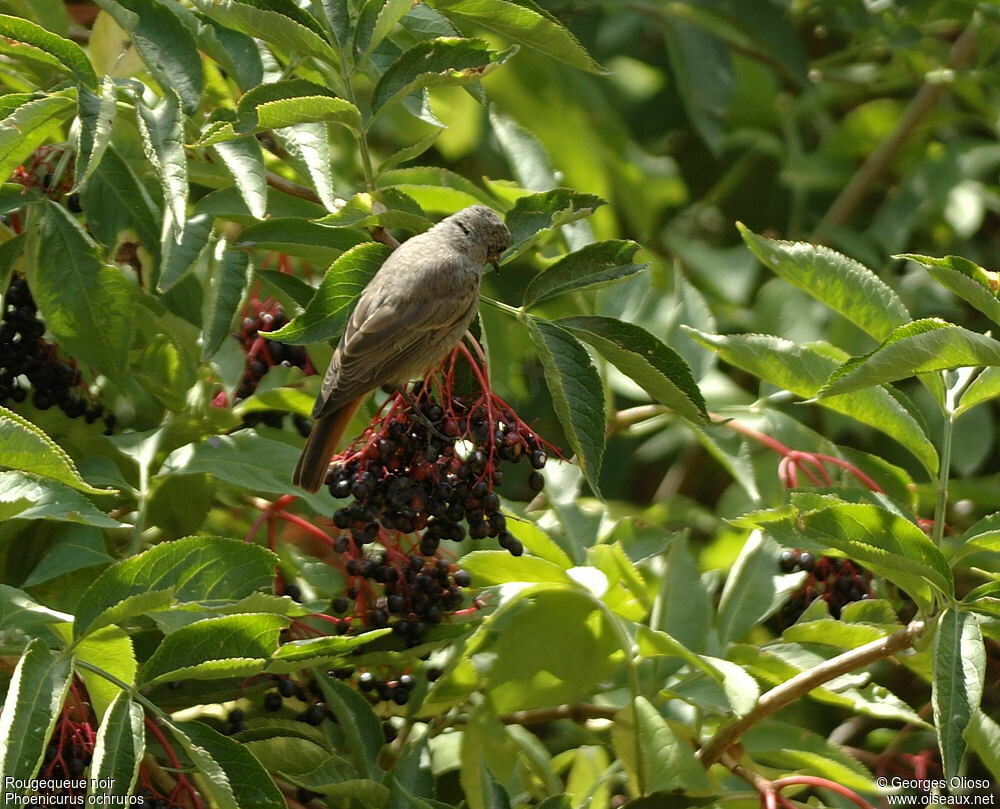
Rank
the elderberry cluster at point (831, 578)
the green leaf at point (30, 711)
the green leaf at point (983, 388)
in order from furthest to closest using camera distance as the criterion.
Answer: the elderberry cluster at point (831, 578) → the green leaf at point (983, 388) → the green leaf at point (30, 711)

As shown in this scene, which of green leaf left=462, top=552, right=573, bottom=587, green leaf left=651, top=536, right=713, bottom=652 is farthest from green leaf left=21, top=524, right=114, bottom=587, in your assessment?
green leaf left=651, top=536, right=713, bottom=652

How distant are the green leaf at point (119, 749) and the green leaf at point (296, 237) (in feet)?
2.66

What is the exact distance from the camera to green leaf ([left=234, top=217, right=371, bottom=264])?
85.5 inches

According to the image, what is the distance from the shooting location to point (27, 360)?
7.34 feet

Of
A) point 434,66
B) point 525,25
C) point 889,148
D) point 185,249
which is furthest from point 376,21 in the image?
point 889,148

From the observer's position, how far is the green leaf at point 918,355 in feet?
5.80

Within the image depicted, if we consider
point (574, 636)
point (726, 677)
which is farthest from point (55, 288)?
point (726, 677)

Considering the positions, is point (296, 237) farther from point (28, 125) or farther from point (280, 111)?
point (28, 125)

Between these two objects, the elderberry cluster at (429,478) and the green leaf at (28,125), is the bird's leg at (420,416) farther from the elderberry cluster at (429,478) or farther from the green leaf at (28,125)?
the green leaf at (28,125)

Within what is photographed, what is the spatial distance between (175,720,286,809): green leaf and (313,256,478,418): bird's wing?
69 centimetres

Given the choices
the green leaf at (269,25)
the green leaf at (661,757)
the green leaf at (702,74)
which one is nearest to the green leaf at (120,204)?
the green leaf at (269,25)

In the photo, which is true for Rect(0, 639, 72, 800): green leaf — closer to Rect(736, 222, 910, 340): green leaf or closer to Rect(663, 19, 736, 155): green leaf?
Rect(736, 222, 910, 340): green leaf

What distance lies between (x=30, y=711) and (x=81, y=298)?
31.3 inches

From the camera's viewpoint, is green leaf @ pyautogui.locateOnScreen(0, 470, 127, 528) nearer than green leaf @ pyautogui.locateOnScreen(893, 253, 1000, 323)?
Yes
